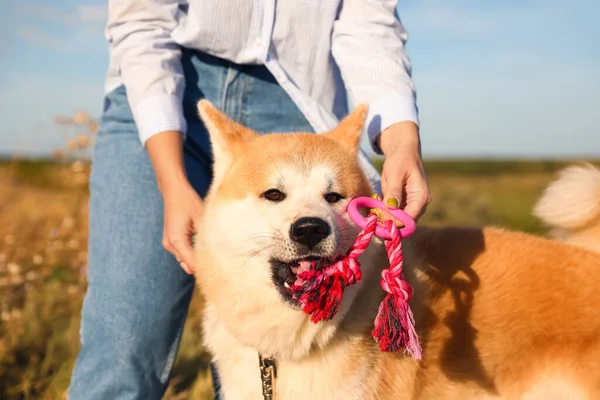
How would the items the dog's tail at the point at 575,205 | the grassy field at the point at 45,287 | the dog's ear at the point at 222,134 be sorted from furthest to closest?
1. the grassy field at the point at 45,287
2. the dog's tail at the point at 575,205
3. the dog's ear at the point at 222,134

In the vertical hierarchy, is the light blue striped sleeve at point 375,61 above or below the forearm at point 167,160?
above

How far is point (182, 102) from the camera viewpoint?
2.47m

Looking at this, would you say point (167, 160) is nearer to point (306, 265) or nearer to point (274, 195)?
point (274, 195)

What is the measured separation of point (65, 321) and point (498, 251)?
10.8ft

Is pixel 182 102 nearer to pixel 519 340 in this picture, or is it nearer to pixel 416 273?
pixel 416 273

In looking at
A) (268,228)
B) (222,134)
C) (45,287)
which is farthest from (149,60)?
(45,287)

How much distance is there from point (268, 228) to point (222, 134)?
1.52 ft

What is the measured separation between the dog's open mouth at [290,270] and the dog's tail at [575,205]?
1.30m

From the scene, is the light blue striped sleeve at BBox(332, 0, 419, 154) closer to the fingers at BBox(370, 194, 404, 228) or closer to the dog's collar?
the fingers at BBox(370, 194, 404, 228)

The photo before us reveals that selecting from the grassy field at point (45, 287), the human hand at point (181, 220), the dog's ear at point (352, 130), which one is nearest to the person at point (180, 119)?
the human hand at point (181, 220)

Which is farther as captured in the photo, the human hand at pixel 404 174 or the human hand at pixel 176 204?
the human hand at pixel 176 204

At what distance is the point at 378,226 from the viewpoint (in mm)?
1844

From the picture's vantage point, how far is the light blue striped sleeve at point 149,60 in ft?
7.37

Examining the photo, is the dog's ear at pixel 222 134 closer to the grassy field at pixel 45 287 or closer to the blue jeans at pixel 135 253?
the blue jeans at pixel 135 253
